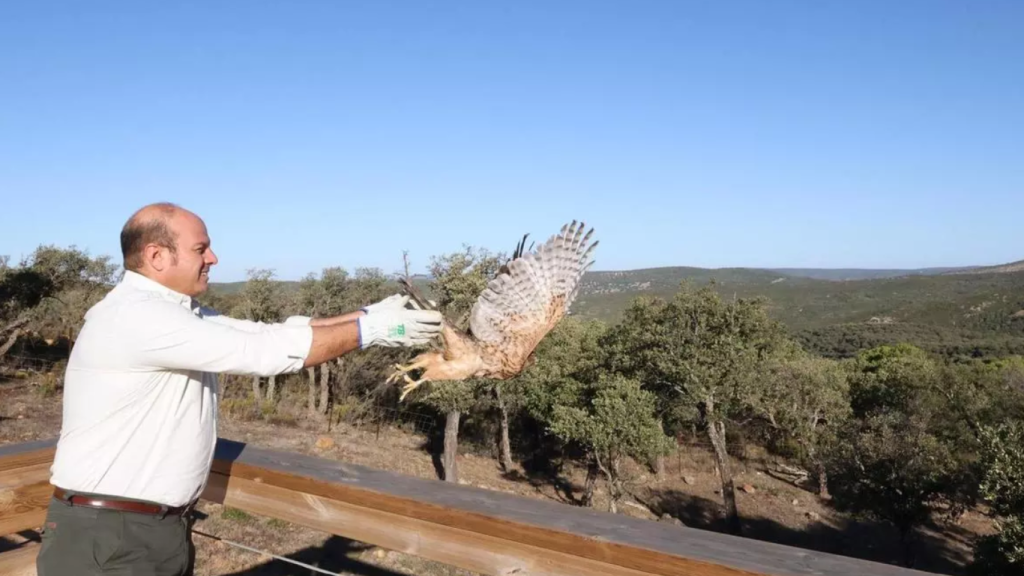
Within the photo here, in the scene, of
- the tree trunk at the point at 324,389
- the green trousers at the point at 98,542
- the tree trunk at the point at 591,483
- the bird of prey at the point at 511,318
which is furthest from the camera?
the tree trunk at the point at 591,483

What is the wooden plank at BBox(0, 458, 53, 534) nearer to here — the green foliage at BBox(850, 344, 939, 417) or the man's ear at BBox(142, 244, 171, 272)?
the man's ear at BBox(142, 244, 171, 272)

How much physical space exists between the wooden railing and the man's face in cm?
92

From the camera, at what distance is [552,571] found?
206cm

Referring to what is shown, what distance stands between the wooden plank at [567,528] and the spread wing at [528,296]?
49.0 inches

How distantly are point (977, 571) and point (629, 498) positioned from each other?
503 inches

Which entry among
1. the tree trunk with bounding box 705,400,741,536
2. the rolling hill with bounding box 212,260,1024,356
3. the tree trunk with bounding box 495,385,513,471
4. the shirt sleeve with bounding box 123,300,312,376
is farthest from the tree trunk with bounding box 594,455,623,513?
the shirt sleeve with bounding box 123,300,312,376

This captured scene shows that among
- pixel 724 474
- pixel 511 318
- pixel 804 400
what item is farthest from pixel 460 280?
pixel 804 400

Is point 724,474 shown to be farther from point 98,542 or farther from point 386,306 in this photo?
point 98,542

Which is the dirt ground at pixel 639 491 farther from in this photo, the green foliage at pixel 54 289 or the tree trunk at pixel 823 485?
the green foliage at pixel 54 289

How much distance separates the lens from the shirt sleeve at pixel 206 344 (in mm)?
1859

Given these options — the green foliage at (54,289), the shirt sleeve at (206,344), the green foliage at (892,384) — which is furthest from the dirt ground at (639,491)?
the green foliage at (54,289)

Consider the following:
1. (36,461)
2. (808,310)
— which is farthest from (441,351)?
(808,310)

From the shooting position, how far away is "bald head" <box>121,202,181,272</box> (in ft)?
6.76

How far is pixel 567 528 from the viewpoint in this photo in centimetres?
198
